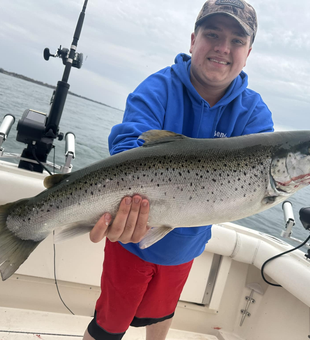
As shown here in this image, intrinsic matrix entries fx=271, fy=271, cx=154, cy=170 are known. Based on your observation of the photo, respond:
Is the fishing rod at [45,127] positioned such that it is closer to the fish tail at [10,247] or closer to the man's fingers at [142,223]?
the fish tail at [10,247]

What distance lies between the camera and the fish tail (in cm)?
198

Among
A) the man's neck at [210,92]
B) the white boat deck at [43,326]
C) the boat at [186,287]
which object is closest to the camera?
the man's neck at [210,92]

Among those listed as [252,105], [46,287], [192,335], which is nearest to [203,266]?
[192,335]

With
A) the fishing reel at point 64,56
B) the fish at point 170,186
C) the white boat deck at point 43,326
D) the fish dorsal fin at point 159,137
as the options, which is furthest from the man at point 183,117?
the fishing reel at point 64,56

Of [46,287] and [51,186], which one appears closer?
[51,186]

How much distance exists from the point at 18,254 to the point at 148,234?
38.3 inches

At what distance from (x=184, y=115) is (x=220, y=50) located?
2.08ft

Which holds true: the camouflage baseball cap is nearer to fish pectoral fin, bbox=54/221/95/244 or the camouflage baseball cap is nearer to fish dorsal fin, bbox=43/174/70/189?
fish dorsal fin, bbox=43/174/70/189

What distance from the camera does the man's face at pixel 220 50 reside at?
94.4 inches

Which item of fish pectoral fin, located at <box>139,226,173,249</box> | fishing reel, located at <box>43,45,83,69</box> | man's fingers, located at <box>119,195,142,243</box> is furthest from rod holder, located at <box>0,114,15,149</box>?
fish pectoral fin, located at <box>139,226,173,249</box>

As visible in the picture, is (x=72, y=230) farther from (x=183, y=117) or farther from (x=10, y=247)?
(x=183, y=117)

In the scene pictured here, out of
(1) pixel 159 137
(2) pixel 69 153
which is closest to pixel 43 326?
(2) pixel 69 153

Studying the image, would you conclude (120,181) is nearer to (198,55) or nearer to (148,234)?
(148,234)

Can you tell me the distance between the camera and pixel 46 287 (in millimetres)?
3666
